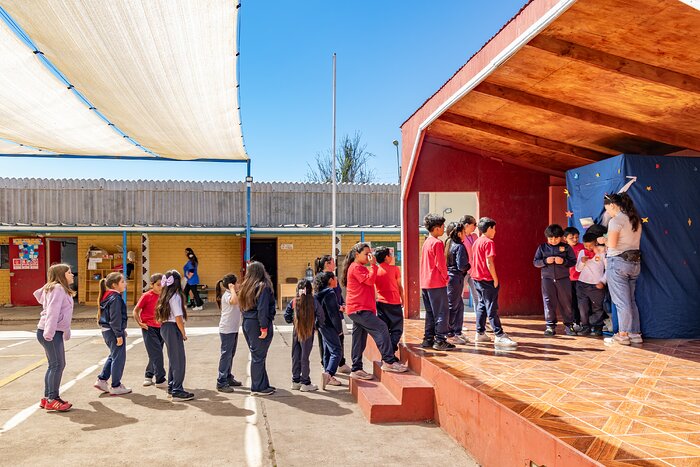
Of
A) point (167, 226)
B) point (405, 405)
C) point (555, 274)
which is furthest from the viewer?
point (167, 226)

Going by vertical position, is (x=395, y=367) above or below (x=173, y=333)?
below

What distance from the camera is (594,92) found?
6098 millimetres

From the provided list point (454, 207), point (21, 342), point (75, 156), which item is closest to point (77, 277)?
point (75, 156)

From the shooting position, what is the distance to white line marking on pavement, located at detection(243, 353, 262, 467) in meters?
4.50

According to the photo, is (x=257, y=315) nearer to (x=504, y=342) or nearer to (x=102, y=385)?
(x=102, y=385)

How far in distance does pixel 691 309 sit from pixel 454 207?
12.0 metres

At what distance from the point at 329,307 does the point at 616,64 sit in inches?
160

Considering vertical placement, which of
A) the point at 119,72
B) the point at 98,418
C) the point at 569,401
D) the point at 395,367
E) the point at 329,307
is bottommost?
the point at 98,418

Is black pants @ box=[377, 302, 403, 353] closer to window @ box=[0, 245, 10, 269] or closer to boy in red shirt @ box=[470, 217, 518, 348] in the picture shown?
boy in red shirt @ box=[470, 217, 518, 348]

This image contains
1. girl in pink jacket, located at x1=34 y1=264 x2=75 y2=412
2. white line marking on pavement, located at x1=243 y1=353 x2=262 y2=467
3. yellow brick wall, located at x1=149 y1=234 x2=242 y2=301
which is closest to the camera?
white line marking on pavement, located at x1=243 y1=353 x2=262 y2=467

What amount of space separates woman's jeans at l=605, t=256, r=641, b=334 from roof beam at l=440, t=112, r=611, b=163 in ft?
7.35

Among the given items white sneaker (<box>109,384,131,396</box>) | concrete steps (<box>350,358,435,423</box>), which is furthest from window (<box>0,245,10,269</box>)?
concrete steps (<box>350,358,435,423</box>)

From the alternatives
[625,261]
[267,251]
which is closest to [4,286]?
[267,251]

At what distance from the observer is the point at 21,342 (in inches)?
422
